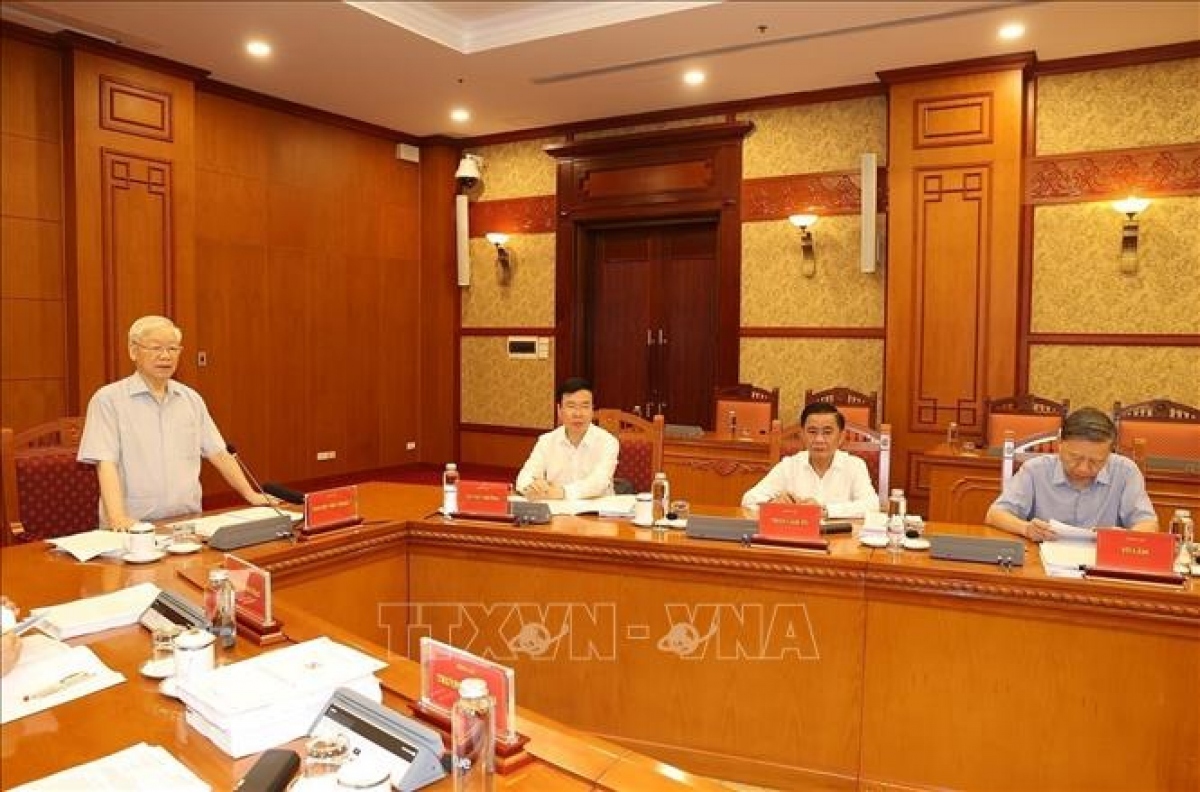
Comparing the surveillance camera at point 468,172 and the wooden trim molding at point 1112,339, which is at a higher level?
the surveillance camera at point 468,172

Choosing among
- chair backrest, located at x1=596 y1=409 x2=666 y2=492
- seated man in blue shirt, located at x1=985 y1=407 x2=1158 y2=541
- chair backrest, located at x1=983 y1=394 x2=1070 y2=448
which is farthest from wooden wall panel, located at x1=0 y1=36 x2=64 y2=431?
chair backrest, located at x1=983 y1=394 x2=1070 y2=448

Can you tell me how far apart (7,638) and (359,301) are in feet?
19.9


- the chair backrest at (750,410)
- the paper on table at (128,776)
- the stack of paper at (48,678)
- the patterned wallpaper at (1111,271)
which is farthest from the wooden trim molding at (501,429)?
the paper on table at (128,776)

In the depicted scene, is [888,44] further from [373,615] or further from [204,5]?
[373,615]

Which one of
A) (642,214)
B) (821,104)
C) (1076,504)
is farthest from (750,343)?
(1076,504)

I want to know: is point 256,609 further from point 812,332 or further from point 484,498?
point 812,332

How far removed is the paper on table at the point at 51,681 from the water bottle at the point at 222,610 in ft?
0.60

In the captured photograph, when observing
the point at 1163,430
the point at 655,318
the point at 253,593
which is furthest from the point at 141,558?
the point at 655,318

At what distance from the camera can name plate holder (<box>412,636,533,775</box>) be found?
1.17 metres

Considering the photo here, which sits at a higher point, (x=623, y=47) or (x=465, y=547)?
(x=623, y=47)

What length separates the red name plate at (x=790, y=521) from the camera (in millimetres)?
2330

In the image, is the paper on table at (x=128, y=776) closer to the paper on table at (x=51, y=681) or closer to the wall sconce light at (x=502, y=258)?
the paper on table at (x=51, y=681)

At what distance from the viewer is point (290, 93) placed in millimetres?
6008

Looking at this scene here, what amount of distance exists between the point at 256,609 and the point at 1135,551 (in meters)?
2.03
